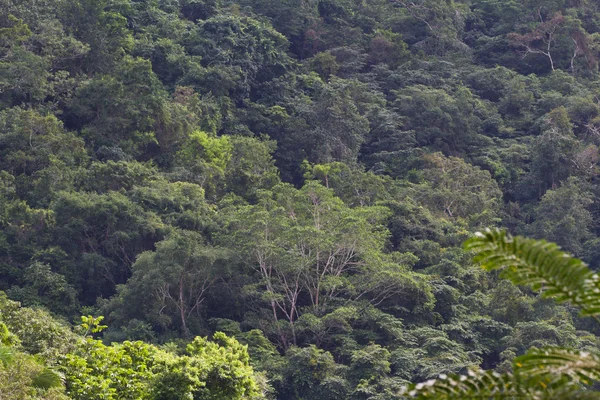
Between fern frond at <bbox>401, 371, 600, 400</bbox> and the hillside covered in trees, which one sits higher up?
fern frond at <bbox>401, 371, 600, 400</bbox>

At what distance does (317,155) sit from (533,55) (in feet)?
40.8

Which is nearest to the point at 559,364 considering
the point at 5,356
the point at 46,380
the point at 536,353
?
the point at 536,353

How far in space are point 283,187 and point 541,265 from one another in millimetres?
20759

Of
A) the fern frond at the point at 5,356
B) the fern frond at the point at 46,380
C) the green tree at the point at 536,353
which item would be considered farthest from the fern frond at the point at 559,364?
the fern frond at the point at 46,380

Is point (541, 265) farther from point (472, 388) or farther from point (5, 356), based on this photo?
point (5, 356)

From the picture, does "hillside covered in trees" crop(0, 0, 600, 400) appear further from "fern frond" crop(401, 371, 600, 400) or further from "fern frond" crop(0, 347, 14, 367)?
"fern frond" crop(401, 371, 600, 400)

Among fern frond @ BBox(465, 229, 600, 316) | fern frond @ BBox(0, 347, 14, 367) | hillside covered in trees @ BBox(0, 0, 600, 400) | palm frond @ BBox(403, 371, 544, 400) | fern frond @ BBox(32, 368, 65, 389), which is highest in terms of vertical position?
fern frond @ BBox(465, 229, 600, 316)

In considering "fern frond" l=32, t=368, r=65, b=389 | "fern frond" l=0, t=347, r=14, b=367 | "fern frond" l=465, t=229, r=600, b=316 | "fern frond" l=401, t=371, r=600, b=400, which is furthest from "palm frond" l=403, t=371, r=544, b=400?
"fern frond" l=32, t=368, r=65, b=389

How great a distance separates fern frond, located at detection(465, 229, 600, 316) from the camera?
3072 mm

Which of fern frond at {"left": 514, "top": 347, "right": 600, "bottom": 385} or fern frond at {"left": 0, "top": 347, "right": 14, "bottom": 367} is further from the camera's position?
fern frond at {"left": 0, "top": 347, "right": 14, "bottom": 367}

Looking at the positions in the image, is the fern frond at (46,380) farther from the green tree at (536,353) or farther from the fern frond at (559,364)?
the fern frond at (559,364)

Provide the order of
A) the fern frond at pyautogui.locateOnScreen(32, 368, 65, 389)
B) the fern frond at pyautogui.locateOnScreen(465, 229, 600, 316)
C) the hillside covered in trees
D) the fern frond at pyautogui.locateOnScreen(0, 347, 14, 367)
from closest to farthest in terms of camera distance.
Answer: the fern frond at pyautogui.locateOnScreen(465, 229, 600, 316), the fern frond at pyautogui.locateOnScreen(0, 347, 14, 367), the fern frond at pyautogui.locateOnScreen(32, 368, 65, 389), the hillside covered in trees

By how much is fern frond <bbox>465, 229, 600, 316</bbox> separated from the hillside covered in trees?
7.08 metres

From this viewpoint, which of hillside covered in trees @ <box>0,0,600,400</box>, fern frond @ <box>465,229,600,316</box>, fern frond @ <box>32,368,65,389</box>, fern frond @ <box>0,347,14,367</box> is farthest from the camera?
hillside covered in trees @ <box>0,0,600,400</box>
